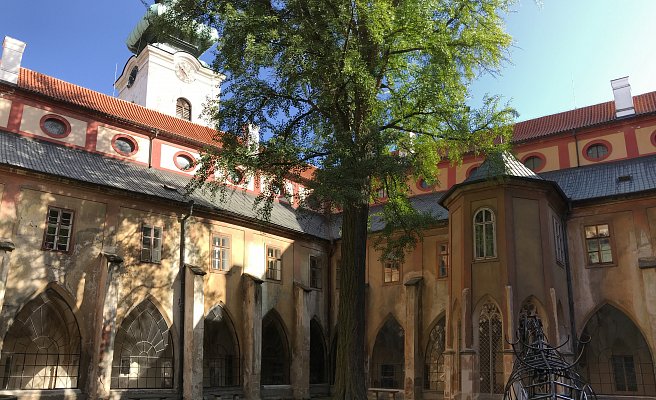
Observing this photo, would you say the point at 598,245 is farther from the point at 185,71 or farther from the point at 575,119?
the point at 185,71

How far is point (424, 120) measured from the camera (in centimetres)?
1593

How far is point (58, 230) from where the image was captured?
17.8m

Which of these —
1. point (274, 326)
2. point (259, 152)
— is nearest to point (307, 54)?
point (259, 152)

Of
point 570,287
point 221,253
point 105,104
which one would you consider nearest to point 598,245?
point 570,287

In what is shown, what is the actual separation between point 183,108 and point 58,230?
64.9 feet

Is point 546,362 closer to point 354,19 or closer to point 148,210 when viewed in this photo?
point 354,19

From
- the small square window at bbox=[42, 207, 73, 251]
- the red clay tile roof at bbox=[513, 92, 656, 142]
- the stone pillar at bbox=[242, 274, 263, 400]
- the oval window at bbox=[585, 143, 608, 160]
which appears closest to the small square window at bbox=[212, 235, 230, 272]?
the stone pillar at bbox=[242, 274, 263, 400]

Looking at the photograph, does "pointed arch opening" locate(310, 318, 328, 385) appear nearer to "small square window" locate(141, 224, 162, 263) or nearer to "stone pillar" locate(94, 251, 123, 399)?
"small square window" locate(141, 224, 162, 263)

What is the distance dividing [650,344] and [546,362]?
12364 mm

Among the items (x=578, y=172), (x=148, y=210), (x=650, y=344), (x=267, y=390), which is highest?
(x=578, y=172)

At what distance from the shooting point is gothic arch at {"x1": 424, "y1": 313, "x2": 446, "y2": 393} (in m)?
22.3

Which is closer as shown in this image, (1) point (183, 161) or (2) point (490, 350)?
(2) point (490, 350)

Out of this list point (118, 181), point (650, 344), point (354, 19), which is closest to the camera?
point (354, 19)

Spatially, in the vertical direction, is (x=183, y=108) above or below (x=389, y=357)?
above
